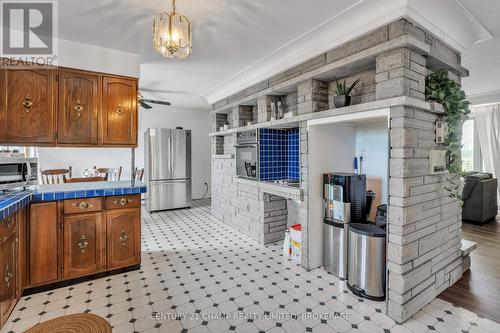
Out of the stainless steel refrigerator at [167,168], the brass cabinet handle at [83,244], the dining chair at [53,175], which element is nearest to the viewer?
the brass cabinet handle at [83,244]

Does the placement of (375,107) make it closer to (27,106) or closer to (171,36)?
(171,36)

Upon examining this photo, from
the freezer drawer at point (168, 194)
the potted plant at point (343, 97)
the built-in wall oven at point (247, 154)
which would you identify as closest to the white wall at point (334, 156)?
the potted plant at point (343, 97)

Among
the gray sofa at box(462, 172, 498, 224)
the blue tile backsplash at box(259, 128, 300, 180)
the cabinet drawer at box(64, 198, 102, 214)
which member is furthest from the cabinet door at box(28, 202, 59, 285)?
the gray sofa at box(462, 172, 498, 224)

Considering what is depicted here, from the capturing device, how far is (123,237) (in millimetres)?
2764

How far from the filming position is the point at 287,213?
385cm

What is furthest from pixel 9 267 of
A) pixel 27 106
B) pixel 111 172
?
pixel 111 172

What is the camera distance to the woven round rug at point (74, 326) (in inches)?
46.8

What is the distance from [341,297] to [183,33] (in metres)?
2.67

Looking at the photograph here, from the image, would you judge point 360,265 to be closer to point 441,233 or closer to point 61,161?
point 441,233

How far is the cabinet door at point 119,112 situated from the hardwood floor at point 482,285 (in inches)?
148

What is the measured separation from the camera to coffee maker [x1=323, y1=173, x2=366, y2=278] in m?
2.59

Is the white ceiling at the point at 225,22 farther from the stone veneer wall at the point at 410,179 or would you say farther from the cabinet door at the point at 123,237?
the cabinet door at the point at 123,237

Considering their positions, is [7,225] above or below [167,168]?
below

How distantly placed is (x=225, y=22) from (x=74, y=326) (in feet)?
8.27
